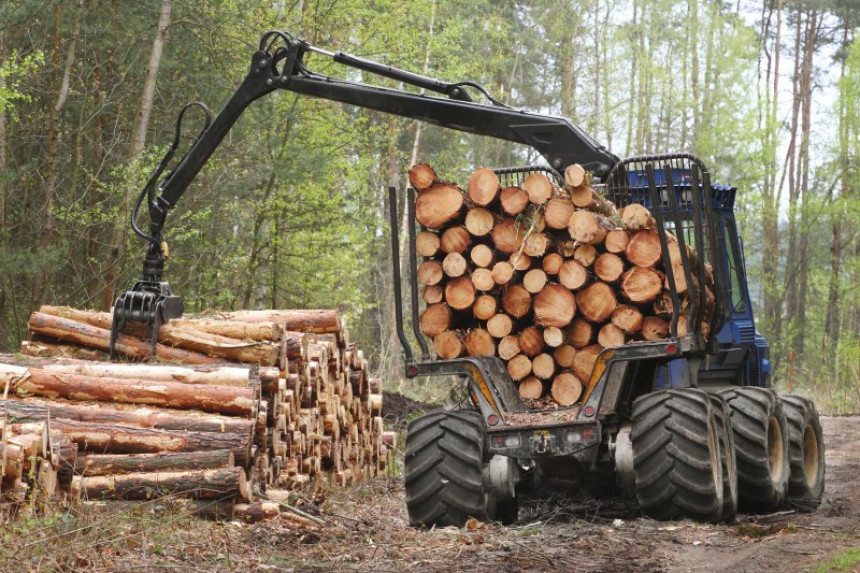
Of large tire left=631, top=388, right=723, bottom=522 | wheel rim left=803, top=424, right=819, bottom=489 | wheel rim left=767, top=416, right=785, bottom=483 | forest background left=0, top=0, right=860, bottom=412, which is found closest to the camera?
large tire left=631, top=388, right=723, bottom=522

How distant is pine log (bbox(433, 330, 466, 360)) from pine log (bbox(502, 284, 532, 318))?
0.43 metres

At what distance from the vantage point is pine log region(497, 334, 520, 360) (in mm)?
8148

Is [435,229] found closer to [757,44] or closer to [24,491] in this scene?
[24,491]

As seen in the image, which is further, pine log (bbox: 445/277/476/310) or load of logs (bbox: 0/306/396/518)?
pine log (bbox: 445/277/476/310)

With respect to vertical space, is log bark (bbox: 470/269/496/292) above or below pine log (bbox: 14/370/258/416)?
above

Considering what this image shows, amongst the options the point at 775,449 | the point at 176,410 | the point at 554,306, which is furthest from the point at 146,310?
the point at 775,449

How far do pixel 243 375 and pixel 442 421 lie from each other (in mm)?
1945

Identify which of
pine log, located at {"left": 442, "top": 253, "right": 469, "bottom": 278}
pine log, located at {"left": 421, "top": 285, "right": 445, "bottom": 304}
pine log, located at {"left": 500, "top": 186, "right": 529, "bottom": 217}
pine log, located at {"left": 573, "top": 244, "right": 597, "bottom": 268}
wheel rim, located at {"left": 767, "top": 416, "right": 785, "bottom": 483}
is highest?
pine log, located at {"left": 500, "top": 186, "right": 529, "bottom": 217}

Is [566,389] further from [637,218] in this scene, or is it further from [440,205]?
[440,205]

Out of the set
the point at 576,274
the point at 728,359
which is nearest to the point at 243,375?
the point at 576,274

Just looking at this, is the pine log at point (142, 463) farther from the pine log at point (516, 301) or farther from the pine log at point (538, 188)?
the pine log at point (538, 188)

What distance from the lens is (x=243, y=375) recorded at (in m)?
8.96

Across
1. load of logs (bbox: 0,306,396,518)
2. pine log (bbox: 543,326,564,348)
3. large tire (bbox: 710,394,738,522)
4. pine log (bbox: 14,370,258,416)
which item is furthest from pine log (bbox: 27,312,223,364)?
large tire (bbox: 710,394,738,522)

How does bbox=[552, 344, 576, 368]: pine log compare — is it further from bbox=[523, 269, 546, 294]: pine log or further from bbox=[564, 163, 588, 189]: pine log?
bbox=[564, 163, 588, 189]: pine log
